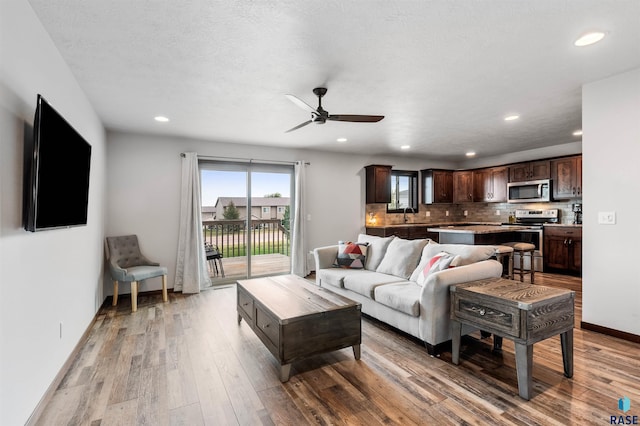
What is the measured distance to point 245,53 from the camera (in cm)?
243

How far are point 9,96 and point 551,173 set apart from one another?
299 inches

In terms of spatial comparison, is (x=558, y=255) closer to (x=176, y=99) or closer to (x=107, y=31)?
(x=176, y=99)

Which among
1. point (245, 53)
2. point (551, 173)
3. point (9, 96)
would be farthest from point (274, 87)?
point (551, 173)

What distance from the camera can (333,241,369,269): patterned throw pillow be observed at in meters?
4.26

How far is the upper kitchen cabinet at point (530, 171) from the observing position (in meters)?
6.18

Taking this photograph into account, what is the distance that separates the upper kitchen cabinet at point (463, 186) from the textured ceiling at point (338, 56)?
3.31m

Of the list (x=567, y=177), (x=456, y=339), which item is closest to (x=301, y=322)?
(x=456, y=339)

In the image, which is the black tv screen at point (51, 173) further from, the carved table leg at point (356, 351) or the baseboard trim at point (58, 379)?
the carved table leg at point (356, 351)

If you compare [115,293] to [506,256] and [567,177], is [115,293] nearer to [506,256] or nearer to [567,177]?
[506,256]

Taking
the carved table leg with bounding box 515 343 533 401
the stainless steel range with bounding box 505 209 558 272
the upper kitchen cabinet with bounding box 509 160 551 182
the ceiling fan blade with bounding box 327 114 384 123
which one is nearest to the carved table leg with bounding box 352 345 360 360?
the carved table leg with bounding box 515 343 533 401

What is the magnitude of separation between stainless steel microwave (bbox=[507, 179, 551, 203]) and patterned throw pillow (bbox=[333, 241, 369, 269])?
423 centimetres

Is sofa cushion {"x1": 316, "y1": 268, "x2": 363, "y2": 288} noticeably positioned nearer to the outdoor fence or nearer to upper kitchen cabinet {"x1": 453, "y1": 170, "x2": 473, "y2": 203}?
the outdoor fence

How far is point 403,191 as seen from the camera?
7688mm

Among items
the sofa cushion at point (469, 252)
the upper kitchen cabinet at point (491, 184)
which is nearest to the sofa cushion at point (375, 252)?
the sofa cushion at point (469, 252)
